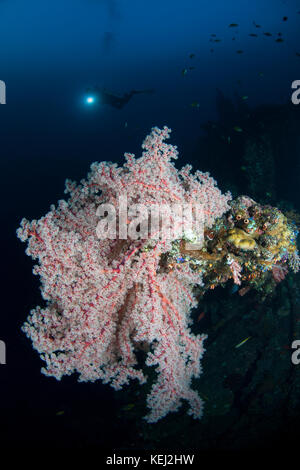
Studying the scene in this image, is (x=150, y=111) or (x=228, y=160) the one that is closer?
(x=228, y=160)

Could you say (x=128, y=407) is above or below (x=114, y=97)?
below

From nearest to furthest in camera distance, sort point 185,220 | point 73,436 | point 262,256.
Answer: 1. point 185,220
2. point 262,256
3. point 73,436

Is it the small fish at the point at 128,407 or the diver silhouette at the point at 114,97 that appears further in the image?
the diver silhouette at the point at 114,97

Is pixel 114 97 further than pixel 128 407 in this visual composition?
Yes

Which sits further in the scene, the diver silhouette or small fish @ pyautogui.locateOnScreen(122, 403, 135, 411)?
the diver silhouette

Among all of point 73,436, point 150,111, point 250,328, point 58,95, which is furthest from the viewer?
point 150,111

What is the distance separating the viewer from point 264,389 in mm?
5340

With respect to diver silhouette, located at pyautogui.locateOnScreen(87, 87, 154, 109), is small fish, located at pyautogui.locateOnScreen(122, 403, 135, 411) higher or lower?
lower

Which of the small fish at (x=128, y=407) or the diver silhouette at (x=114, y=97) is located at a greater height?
the diver silhouette at (x=114, y=97)

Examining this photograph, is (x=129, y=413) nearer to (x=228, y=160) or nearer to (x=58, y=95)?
(x=228, y=160)

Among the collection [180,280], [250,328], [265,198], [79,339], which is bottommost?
[250,328]

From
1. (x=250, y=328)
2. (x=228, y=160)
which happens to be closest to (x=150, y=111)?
(x=228, y=160)

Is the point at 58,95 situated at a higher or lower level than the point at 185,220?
higher

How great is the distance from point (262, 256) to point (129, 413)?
5.29m
